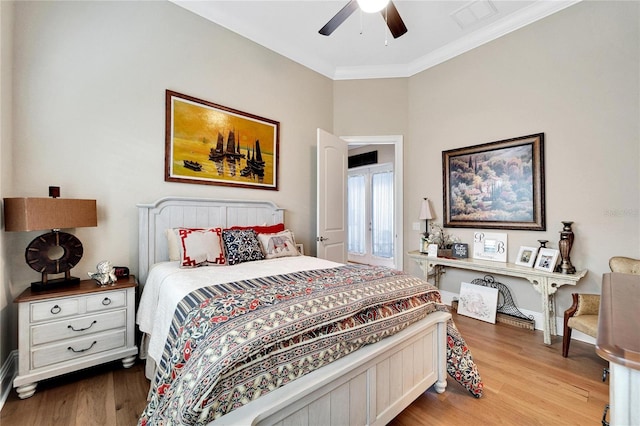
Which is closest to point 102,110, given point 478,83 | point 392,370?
point 392,370

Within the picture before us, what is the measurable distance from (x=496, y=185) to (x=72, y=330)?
13.5 ft

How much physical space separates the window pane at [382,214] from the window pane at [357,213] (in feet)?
0.88

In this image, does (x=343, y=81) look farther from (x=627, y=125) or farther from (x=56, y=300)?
(x=56, y=300)

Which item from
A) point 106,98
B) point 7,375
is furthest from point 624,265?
point 7,375

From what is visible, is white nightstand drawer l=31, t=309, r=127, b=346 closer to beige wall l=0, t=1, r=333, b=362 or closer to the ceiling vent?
beige wall l=0, t=1, r=333, b=362

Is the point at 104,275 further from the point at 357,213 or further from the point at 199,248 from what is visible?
the point at 357,213

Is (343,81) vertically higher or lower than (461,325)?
higher

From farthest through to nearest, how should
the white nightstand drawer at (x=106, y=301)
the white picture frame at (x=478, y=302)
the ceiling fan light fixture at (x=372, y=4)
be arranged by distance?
1. the white picture frame at (x=478, y=302)
2. the ceiling fan light fixture at (x=372, y=4)
3. the white nightstand drawer at (x=106, y=301)

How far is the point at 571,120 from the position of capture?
2734 millimetres

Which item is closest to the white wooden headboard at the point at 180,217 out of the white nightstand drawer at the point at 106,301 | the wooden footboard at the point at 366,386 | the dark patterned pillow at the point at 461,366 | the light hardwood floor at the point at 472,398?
the white nightstand drawer at the point at 106,301

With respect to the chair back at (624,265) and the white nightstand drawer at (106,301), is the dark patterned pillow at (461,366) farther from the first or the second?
the white nightstand drawer at (106,301)

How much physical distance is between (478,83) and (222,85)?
9.92 feet

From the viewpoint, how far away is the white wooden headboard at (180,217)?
8.13ft

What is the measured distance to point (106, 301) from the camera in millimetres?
2033
